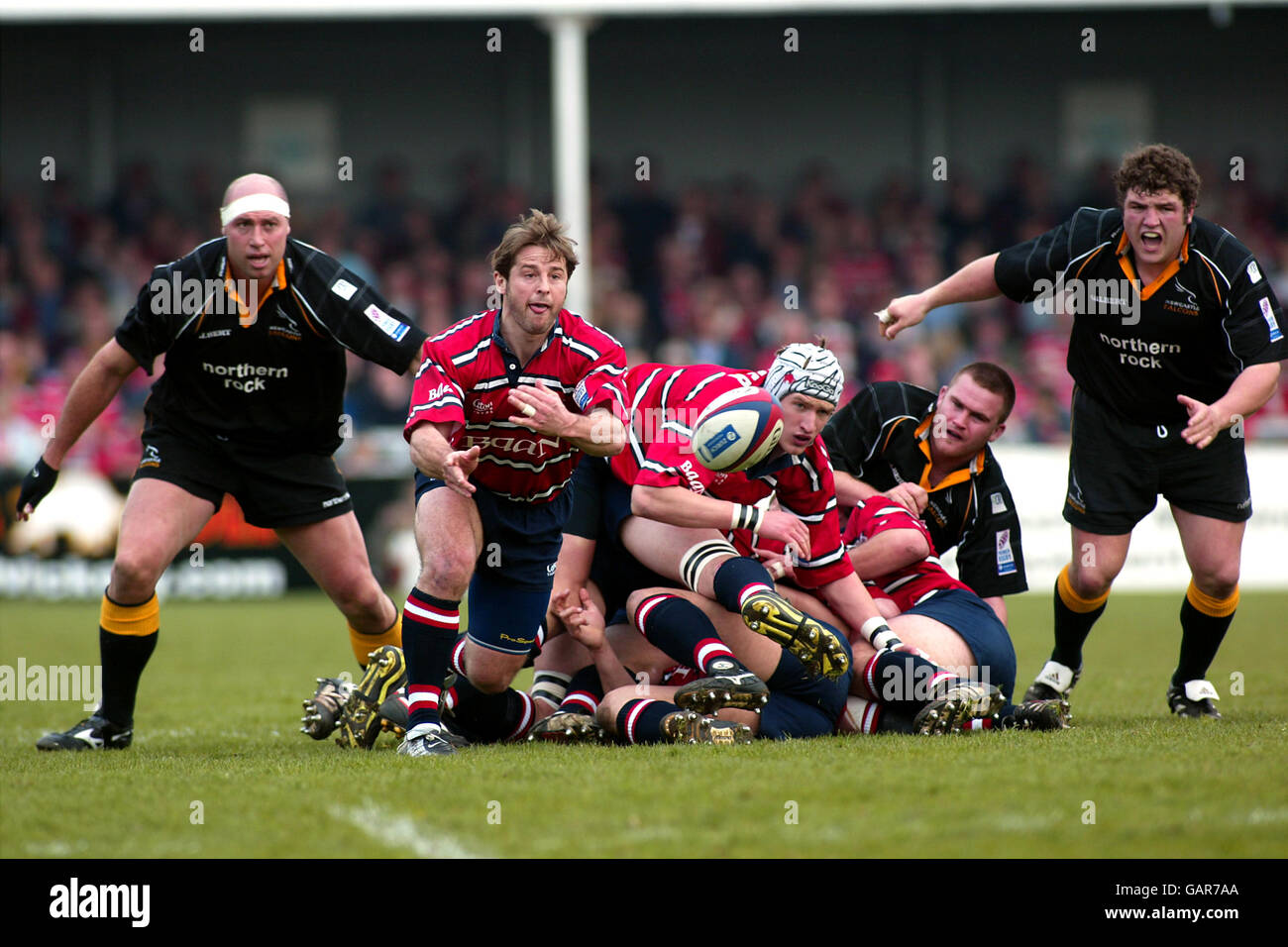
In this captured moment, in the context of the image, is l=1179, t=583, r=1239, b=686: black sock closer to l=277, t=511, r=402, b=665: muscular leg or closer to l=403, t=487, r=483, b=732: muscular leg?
l=403, t=487, r=483, b=732: muscular leg

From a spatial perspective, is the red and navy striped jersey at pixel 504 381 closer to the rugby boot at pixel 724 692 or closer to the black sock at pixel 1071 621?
the rugby boot at pixel 724 692

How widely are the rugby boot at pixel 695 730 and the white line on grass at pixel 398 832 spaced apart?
4.81ft

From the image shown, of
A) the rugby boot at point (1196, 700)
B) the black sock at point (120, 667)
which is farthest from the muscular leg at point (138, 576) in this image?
the rugby boot at point (1196, 700)

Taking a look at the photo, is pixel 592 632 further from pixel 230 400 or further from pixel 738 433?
pixel 230 400

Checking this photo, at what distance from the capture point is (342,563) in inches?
238

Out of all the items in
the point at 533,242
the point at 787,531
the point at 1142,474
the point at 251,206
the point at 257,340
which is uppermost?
the point at 251,206

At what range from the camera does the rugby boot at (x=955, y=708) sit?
5293 mm

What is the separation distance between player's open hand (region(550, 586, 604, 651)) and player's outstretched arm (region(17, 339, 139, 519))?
1.94 metres

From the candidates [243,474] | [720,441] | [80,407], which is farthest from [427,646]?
[80,407]

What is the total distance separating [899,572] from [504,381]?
6.53 feet

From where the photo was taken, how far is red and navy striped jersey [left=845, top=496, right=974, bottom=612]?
20.2 ft

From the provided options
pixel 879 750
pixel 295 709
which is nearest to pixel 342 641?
pixel 295 709

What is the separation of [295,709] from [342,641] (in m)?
3.53
